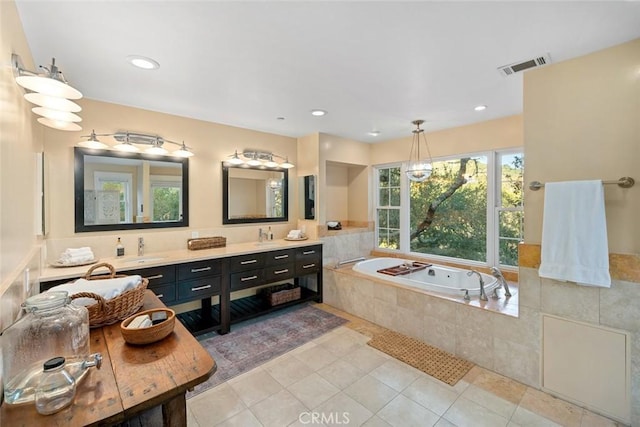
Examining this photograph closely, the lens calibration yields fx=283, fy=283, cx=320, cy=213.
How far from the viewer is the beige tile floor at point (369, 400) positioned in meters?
1.89

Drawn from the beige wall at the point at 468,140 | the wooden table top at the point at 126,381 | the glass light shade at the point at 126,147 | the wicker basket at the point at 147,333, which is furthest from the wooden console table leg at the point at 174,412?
the beige wall at the point at 468,140

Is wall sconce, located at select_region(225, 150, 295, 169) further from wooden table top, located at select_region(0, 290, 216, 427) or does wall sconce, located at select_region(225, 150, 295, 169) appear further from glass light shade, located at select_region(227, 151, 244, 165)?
wooden table top, located at select_region(0, 290, 216, 427)

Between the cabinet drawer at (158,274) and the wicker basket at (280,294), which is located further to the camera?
the wicker basket at (280,294)

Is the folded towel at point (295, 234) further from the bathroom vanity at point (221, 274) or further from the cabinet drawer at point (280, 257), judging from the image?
the cabinet drawer at point (280, 257)

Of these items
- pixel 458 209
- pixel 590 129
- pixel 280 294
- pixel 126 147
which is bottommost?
pixel 280 294

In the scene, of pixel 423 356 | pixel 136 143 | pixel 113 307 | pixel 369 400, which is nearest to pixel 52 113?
pixel 113 307

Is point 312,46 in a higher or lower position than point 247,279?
higher

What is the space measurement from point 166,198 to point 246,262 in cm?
116

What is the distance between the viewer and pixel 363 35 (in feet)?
5.73

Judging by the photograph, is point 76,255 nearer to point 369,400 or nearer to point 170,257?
point 170,257

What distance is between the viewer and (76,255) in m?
2.52

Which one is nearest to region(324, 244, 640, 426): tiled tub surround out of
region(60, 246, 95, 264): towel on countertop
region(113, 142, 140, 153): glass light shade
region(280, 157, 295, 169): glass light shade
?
region(280, 157, 295, 169): glass light shade

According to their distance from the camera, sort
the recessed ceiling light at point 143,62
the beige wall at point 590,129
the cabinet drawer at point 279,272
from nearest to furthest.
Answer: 1. the beige wall at point 590,129
2. the recessed ceiling light at point 143,62
3. the cabinet drawer at point 279,272

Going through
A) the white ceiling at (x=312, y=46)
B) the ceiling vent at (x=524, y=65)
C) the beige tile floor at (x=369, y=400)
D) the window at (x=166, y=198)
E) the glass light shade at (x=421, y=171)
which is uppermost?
the white ceiling at (x=312, y=46)
